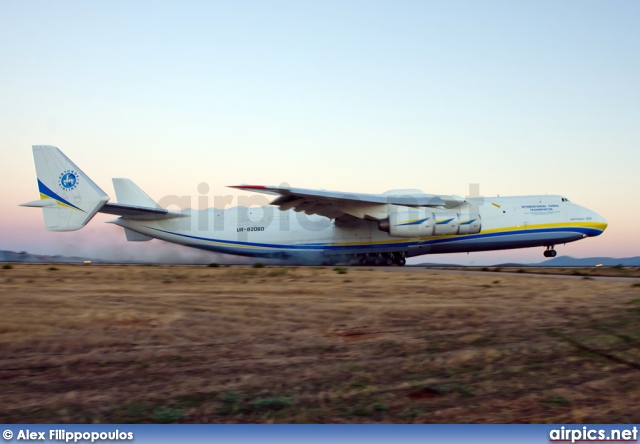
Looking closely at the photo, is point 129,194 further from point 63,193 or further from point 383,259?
point 383,259

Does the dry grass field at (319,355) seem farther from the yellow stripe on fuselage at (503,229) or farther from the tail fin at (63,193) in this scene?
the tail fin at (63,193)

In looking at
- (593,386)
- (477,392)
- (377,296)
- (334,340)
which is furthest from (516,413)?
(377,296)

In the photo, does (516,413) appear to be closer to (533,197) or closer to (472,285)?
(472,285)

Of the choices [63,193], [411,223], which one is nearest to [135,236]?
[63,193]

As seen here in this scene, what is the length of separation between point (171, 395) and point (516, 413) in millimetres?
4075

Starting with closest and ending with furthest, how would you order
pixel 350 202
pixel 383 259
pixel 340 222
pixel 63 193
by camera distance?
pixel 350 202 → pixel 63 193 → pixel 340 222 → pixel 383 259

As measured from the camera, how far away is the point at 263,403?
7309 millimetres

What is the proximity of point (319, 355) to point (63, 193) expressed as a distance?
66.8ft

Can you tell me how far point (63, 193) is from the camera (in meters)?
26.4

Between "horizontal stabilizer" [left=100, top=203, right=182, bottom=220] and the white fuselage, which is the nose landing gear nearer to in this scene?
the white fuselage

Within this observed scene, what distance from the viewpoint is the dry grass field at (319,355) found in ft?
23.6

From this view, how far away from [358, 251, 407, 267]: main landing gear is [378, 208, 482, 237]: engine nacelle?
185 centimetres

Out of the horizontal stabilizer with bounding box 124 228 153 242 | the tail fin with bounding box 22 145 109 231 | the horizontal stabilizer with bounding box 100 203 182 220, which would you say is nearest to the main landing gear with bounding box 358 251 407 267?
the horizontal stabilizer with bounding box 100 203 182 220

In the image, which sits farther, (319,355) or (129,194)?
Answer: (129,194)
